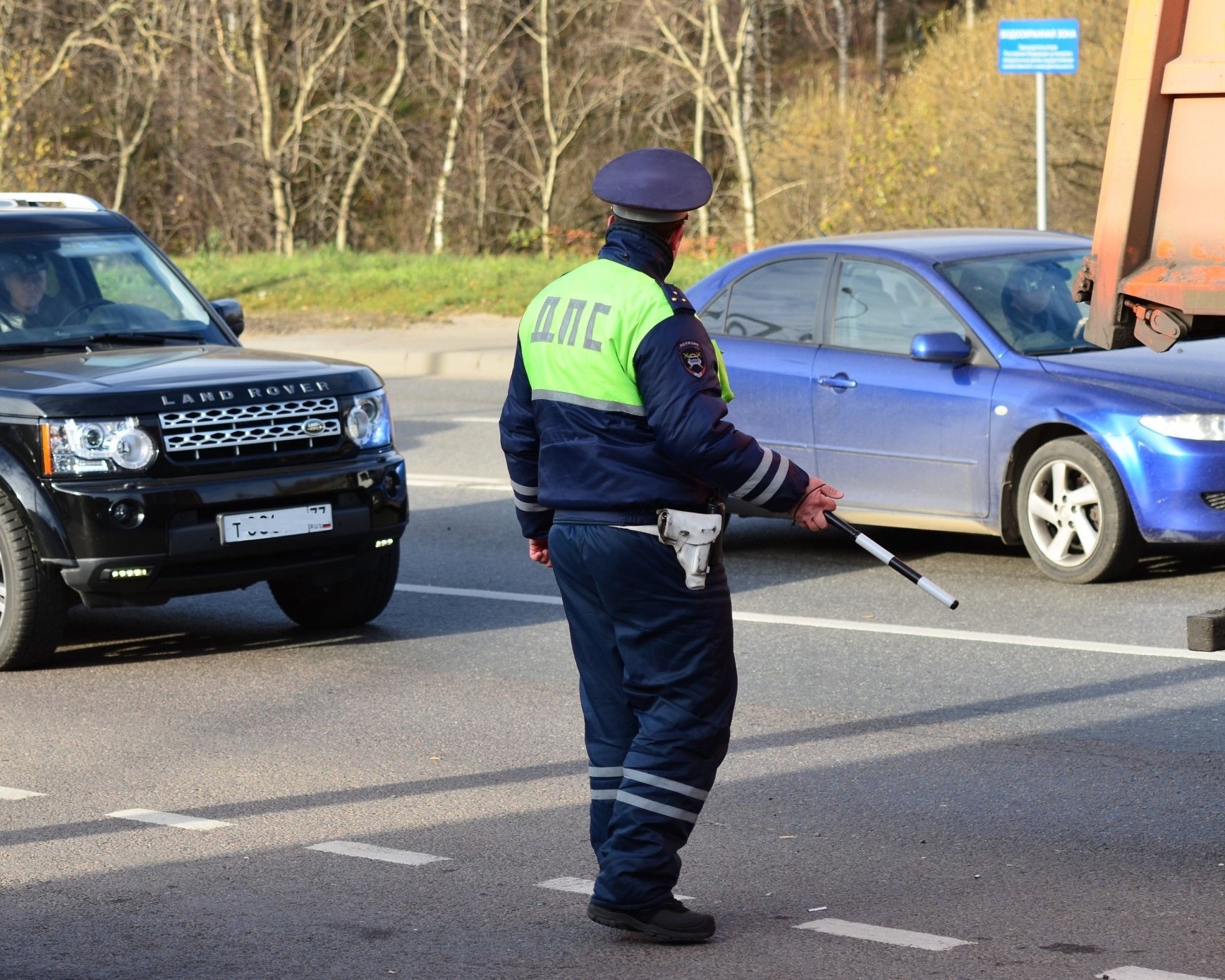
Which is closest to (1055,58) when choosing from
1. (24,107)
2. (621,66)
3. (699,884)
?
(699,884)

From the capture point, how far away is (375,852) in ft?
17.8

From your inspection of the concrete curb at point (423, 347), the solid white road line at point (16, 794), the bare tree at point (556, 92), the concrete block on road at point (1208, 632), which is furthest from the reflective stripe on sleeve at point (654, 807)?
the bare tree at point (556, 92)

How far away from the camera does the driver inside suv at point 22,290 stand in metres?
8.72

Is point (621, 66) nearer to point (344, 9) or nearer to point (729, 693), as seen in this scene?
point (344, 9)

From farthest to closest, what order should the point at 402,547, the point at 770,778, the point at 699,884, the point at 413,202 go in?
the point at 413,202
the point at 402,547
the point at 770,778
the point at 699,884

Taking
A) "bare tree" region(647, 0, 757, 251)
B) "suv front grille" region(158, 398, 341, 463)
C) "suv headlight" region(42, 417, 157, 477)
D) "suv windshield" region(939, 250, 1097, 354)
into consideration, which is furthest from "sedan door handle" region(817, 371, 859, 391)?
"bare tree" region(647, 0, 757, 251)

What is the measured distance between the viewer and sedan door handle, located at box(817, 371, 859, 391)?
9.74 meters

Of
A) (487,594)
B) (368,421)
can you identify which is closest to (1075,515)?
(487,594)

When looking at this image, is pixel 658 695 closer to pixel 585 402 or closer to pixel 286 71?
pixel 585 402

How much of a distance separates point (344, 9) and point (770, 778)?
95.5 ft

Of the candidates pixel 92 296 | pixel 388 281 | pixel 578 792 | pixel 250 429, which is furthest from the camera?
pixel 388 281

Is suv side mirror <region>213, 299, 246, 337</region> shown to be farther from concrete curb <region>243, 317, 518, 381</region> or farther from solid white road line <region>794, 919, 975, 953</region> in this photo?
concrete curb <region>243, 317, 518, 381</region>

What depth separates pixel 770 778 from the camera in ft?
20.1

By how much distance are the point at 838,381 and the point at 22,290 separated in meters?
3.83
